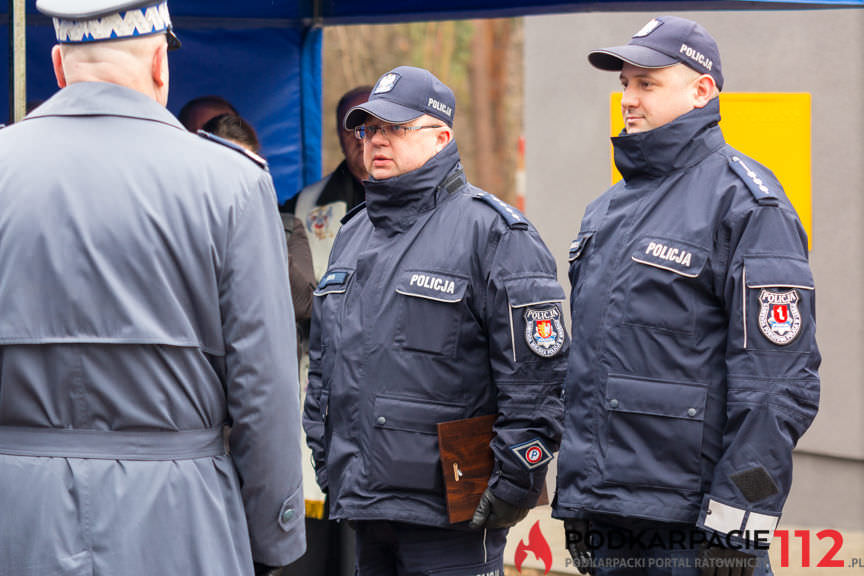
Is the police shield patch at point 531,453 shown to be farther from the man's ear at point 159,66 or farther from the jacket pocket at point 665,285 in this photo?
the man's ear at point 159,66

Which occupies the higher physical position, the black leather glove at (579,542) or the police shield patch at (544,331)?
the police shield patch at (544,331)

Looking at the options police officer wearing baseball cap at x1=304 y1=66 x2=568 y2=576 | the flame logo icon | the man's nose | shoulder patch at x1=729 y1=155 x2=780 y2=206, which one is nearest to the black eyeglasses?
police officer wearing baseball cap at x1=304 y1=66 x2=568 y2=576

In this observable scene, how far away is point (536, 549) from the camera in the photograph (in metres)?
6.12

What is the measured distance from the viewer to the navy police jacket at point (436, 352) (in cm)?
321

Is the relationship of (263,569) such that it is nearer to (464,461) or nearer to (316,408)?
(464,461)

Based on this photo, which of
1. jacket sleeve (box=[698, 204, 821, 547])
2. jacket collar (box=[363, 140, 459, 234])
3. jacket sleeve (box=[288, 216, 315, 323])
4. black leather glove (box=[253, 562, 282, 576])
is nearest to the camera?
black leather glove (box=[253, 562, 282, 576])

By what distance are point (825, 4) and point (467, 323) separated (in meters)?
1.74

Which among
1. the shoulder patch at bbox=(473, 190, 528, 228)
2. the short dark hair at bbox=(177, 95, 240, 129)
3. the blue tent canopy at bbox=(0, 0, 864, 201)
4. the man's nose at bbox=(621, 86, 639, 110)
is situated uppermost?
the blue tent canopy at bbox=(0, 0, 864, 201)

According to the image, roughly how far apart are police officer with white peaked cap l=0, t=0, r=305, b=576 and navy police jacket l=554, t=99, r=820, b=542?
3.39 feet

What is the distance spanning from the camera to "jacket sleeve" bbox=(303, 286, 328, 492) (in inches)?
140

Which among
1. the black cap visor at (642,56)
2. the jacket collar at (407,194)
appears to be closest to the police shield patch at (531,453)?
the jacket collar at (407,194)

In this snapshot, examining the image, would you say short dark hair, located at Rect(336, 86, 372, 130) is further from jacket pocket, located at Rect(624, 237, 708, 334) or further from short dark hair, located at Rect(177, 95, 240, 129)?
Answer: jacket pocket, located at Rect(624, 237, 708, 334)

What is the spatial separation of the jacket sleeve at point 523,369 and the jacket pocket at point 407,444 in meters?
0.16

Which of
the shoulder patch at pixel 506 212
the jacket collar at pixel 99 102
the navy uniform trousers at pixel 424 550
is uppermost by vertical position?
A: the jacket collar at pixel 99 102
